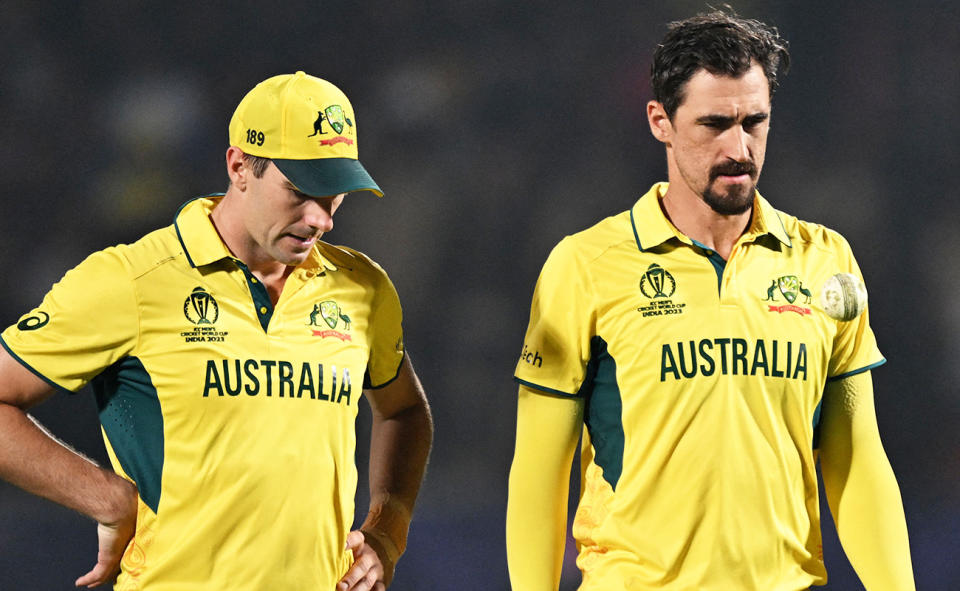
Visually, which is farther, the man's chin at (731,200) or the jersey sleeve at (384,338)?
the jersey sleeve at (384,338)

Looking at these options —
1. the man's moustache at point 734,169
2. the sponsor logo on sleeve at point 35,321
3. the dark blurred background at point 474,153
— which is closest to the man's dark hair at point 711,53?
the man's moustache at point 734,169

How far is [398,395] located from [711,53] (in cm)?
78

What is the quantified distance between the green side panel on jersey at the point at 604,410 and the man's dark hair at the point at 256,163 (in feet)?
1.95

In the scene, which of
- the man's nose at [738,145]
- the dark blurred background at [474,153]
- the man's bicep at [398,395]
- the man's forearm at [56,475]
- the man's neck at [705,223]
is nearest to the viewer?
the man's forearm at [56,475]

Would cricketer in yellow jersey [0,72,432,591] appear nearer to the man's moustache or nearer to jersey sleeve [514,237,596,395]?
jersey sleeve [514,237,596,395]

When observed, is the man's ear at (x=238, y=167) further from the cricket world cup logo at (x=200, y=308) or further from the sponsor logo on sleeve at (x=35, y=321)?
the sponsor logo on sleeve at (x=35, y=321)

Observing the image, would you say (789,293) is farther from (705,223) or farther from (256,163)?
(256,163)

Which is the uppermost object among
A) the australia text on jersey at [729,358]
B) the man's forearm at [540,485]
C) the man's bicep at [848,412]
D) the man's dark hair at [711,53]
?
the man's dark hair at [711,53]

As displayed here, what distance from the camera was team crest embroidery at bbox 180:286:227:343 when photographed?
1881 mm

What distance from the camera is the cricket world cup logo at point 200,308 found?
1891 millimetres

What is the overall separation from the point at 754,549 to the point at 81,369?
1058 mm

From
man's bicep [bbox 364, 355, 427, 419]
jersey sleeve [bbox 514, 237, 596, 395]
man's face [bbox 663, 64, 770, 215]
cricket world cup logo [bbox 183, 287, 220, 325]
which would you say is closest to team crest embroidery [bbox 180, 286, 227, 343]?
cricket world cup logo [bbox 183, 287, 220, 325]

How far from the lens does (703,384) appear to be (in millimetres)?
1928

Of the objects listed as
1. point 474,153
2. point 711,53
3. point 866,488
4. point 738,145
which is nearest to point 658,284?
point 738,145
